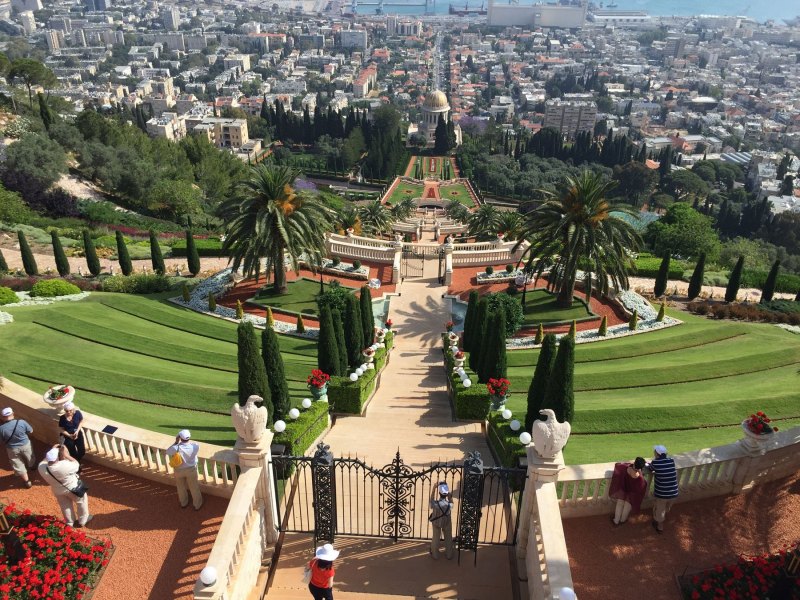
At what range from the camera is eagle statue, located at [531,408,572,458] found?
12141 millimetres

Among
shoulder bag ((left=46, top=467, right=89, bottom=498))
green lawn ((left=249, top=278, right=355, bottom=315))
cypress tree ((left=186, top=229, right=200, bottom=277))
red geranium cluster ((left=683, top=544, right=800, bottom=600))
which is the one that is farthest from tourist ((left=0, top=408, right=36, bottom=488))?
cypress tree ((left=186, top=229, right=200, bottom=277))

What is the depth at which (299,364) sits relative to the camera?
2659 centimetres

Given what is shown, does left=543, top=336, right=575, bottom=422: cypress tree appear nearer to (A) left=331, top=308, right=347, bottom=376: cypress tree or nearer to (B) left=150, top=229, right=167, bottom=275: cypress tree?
(A) left=331, top=308, right=347, bottom=376: cypress tree

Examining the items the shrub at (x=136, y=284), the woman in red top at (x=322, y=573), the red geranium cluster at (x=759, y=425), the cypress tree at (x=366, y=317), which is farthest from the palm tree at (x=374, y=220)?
the woman in red top at (x=322, y=573)

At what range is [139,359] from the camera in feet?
80.0

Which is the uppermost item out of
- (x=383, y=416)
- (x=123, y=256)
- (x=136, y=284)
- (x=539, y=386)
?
(x=539, y=386)

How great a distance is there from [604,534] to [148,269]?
3751 cm

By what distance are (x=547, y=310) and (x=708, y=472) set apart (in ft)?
71.3

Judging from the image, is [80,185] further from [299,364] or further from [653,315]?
[653,315]

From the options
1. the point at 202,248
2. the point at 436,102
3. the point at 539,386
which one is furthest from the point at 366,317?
the point at 436,102

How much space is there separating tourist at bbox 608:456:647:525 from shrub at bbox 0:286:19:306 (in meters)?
30.7

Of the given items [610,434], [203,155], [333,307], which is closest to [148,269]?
[333,307]

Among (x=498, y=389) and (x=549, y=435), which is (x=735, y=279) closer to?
(x=498, y=389)

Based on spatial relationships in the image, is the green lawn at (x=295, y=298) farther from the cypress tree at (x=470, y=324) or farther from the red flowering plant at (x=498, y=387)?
the red flowering plant at (x=498, y=387)
